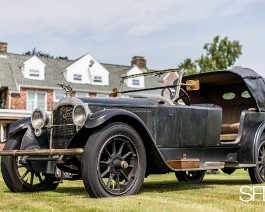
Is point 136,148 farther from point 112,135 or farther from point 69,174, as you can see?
point 69,174

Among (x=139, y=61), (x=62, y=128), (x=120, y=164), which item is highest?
(x=139, y=61)

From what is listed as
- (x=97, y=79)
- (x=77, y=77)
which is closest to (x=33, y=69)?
(x=77, y=77)

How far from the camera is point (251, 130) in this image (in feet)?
27.8

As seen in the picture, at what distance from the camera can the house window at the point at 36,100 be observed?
40.0 m

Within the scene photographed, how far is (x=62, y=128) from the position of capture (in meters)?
6.68

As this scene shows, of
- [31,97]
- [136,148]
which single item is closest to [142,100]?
[136,148]

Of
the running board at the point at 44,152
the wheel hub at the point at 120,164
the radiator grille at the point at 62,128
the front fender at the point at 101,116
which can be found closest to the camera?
the running board at the point at 44,152

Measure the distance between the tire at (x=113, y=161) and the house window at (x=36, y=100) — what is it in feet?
112

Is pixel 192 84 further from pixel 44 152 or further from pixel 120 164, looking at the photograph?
pixel 44 152

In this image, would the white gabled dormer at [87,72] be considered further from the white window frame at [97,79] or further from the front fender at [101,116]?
the front fender at [101,116]

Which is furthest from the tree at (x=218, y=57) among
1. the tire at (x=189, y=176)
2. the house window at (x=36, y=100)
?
the tire at (x=189, y=176)

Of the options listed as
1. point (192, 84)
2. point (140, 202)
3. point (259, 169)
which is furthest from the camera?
point (259, 169)

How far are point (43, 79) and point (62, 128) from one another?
115 feet

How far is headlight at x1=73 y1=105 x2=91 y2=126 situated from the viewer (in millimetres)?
6172
